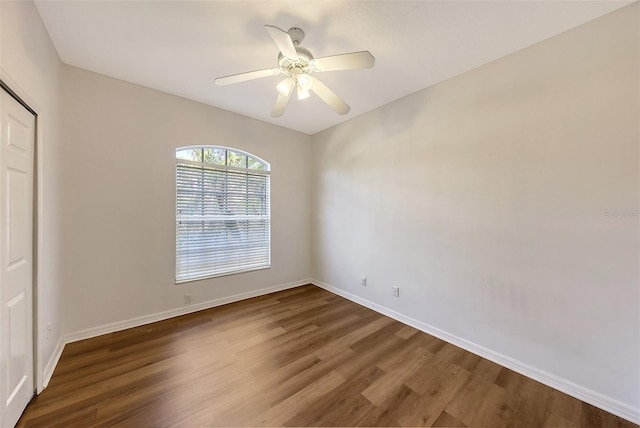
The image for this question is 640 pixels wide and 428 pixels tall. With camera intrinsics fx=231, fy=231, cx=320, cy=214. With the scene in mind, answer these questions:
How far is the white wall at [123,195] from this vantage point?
2297 mm

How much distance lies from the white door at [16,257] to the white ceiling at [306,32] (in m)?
0.87

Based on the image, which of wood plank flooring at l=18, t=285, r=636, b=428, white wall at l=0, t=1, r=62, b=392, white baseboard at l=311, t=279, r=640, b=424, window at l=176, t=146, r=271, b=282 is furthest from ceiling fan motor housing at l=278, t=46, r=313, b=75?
white baseboard at l=311, t=279, r=640, b=424

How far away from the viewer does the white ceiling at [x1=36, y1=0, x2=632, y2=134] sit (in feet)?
5.22

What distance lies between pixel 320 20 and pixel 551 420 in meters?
3.13

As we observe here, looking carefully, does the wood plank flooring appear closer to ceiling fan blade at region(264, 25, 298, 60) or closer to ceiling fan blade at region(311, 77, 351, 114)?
ceiling fan blade at region(311, 77, 351, 114)

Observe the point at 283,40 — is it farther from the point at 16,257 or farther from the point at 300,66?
the point at 16,257

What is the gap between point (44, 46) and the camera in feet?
5.85

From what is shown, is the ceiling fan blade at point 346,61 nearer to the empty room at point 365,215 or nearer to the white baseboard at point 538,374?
the empty room at point 365,215

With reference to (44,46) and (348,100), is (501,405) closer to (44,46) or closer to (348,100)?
(348,100)

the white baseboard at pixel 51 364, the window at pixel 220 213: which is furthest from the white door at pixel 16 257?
the window at pixel 220 213

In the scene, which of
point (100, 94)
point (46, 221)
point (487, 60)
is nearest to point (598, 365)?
point (487, 60)

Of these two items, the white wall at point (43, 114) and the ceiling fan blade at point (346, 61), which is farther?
the ceiling fan blade at point (346, 61)

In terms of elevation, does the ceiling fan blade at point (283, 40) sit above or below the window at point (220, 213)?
above

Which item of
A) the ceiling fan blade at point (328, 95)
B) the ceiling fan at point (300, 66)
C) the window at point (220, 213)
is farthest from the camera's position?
the window at point (220, 213)
